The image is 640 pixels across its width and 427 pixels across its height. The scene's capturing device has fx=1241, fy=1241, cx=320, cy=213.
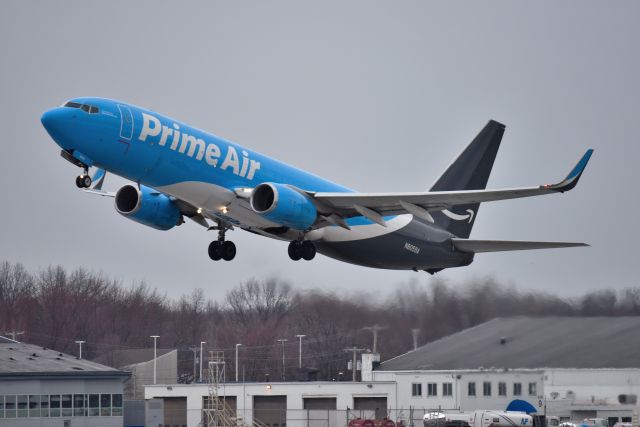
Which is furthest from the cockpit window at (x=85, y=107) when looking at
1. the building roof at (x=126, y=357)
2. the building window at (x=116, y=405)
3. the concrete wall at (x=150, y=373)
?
the building roof at (x=126, y=357)

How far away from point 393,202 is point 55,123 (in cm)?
1223

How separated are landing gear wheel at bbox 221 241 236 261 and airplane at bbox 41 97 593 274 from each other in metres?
0.04

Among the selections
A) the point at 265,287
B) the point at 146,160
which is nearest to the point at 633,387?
the point at 146,160

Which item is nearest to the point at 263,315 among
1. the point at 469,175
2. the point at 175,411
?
the point at 175,411

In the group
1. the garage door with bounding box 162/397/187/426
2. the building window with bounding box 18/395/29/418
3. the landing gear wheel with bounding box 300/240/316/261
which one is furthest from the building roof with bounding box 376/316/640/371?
the garage door with bounding box 162/397/187/426

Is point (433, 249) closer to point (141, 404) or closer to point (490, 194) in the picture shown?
point (490, 194)

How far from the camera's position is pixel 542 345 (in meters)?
43.1

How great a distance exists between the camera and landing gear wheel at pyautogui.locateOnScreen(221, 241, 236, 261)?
4794 centimetres

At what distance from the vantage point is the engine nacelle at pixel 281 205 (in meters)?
43.0

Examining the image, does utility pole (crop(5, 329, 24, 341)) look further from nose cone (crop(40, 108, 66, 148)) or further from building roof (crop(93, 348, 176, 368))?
nose cone (crop(40, 108, 66, 148))

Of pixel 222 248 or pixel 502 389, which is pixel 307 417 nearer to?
pixel 222 248

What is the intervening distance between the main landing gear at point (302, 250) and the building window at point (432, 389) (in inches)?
266

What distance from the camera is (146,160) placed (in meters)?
41.8

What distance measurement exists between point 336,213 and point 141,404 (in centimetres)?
2497
